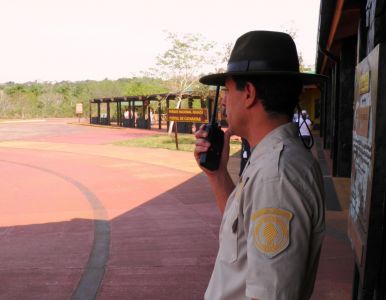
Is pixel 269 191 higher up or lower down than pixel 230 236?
higher up

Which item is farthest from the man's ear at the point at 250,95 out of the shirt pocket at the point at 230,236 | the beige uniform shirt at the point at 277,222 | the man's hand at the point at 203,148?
the man's hand at the point at 203,148

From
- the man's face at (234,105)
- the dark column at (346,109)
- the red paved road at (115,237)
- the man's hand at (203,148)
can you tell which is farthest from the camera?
the dark column at (346,109)

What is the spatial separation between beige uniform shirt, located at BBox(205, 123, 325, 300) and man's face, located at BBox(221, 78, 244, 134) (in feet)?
0.49

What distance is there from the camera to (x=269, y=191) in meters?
1.21

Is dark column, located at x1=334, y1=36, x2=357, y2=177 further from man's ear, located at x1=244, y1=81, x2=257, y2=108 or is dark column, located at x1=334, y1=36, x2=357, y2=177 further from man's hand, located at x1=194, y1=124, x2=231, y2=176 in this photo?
man's ear, located at x1=244, y1=81, x2=257, y2=108

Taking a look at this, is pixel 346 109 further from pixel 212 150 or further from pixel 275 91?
pixel 275 91

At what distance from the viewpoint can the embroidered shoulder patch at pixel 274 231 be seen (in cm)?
118

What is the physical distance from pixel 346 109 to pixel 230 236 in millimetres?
8591

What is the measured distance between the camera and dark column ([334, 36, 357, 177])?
30.6 feet

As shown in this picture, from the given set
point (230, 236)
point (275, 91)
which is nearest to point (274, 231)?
point (230, 236)

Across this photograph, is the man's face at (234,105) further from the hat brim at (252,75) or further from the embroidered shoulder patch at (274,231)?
the embroidered shoulder patch at (274,231)

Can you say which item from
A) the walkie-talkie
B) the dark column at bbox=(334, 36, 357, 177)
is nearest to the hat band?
the walkie-talkie

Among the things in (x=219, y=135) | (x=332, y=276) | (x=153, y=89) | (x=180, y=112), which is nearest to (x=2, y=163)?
(x=180, y=112)

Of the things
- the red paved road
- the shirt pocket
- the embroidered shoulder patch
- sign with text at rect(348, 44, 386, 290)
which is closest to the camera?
the embroidered shoulder patch
